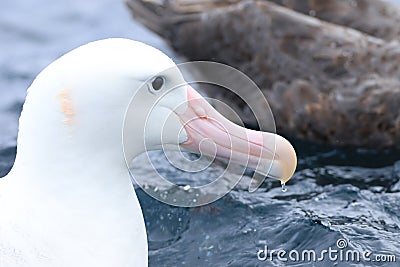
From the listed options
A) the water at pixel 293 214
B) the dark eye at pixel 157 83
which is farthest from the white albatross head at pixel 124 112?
the water at pixel 293 214

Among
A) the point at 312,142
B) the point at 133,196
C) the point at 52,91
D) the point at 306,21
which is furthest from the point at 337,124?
the point at 52,91

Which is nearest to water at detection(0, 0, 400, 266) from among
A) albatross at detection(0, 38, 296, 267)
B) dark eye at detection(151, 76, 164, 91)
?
albatross at detection(0, 38, 296, 267)

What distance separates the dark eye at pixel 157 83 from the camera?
11.7 feet

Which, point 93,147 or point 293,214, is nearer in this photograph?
point 93,147

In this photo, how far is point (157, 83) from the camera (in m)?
3.59

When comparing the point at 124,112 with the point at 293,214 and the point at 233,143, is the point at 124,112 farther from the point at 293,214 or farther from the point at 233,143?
the point at 293,214

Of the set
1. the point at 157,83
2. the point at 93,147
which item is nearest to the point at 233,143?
the point at 157,83

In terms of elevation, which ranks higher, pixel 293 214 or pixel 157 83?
pixel 157 83

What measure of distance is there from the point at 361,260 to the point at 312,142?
164cm

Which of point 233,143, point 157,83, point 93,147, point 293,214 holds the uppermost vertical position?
point 157,83

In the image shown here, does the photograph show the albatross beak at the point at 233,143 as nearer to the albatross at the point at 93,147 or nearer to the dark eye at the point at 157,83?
the albatross at the point at 93,147

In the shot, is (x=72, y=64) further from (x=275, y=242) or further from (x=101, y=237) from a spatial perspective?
(x=275, y=242)

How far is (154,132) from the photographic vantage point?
3652 millimetres

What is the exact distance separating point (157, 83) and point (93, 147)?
0.32 metres
